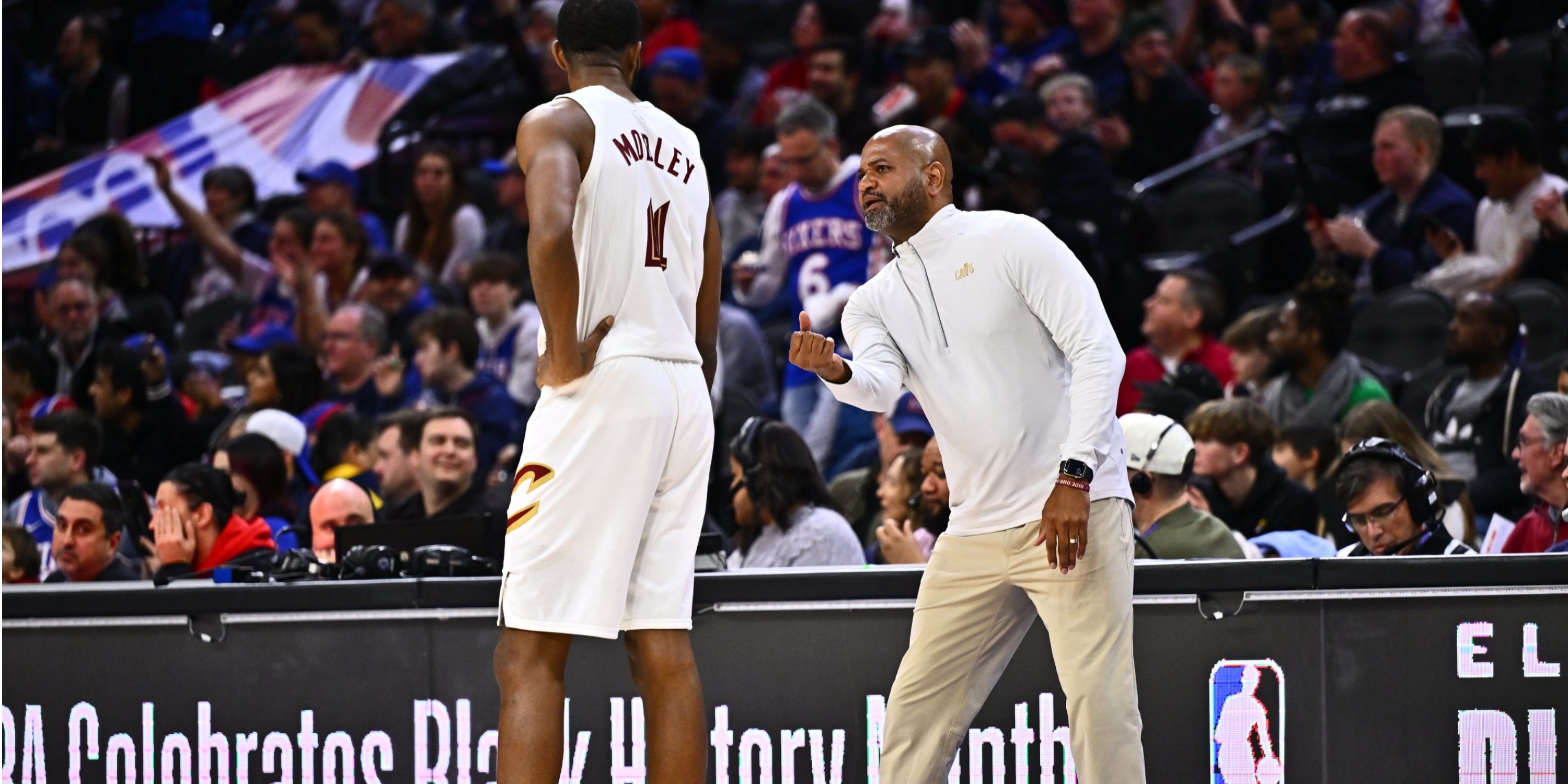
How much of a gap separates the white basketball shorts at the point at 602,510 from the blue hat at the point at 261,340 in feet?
22.3

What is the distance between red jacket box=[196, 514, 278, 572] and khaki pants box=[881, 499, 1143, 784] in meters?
3.34

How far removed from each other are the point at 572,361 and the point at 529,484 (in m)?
0.30

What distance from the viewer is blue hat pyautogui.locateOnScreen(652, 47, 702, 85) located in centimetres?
1193

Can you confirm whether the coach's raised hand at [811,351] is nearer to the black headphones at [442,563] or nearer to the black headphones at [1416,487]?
the black headphones at [442,563]

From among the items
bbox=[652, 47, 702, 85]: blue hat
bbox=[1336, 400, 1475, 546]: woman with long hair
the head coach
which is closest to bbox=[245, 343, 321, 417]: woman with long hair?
bbox=[652, 47, 702, 85]: blue hat

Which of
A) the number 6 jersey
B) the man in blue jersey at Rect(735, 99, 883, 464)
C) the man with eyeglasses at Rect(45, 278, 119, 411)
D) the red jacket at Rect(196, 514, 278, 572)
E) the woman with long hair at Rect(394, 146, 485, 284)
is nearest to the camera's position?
the red jacket at Rect(196, 514, 278, 572)

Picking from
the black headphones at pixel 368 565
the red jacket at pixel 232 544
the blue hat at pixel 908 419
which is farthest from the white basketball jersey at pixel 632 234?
the blue hat at pixel 908 419

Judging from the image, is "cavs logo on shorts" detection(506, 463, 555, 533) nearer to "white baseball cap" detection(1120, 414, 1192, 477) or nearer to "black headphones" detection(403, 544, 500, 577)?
"black headphones" detection(403, 544, 500, 577)

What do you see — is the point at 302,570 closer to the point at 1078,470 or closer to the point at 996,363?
the point at 996,363

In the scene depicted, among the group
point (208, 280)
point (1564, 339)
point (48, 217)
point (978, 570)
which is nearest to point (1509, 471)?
point (1564, 339)

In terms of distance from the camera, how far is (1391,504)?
5141mm

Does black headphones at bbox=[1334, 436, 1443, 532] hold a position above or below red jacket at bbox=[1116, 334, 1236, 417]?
below

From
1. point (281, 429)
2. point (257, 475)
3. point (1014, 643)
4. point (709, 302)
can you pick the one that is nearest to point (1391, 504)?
point (1014, 643)

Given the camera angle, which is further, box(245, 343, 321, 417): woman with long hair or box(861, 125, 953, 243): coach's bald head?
box(245, 343, 321, 417): woman with long hair
